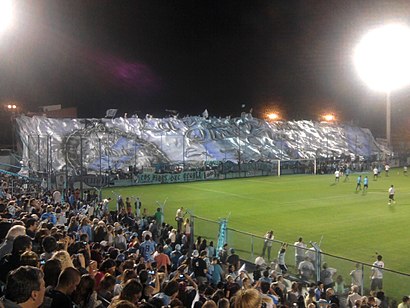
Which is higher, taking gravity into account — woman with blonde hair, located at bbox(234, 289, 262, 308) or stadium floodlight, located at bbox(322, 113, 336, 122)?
stadium floodlight, located at bbox(322, 113, 336, 122)

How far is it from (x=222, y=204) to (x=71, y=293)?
92.5 ft

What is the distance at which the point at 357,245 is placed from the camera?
68.2ft

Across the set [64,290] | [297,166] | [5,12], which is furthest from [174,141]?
[64,290]

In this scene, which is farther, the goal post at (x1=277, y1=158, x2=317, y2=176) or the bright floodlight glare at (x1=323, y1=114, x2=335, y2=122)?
the bright floodlight glare at (x1=323, y1=114, x2=335, y2=122)

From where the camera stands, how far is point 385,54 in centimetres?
6019

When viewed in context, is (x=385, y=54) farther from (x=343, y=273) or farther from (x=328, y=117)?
(x=343, y=273)

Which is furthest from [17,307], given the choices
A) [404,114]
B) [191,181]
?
[404,114]

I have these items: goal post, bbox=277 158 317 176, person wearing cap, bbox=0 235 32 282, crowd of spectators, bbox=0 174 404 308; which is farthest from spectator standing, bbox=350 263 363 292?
goal post, bbox=277 158 317 176

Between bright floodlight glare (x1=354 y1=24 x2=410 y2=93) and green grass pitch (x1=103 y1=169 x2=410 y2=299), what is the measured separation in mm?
18030

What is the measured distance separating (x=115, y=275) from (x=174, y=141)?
1994 inches

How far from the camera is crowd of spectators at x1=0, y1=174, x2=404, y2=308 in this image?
16.0 ft

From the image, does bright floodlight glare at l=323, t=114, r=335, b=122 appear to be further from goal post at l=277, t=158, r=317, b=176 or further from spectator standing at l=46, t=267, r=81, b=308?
spectator standing at l=46, t=267, r=81, b=308

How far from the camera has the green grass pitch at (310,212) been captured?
19.0 m

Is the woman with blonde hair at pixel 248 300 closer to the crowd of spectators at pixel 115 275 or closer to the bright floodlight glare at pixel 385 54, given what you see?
the crowd of spectators at pixel 115 275
